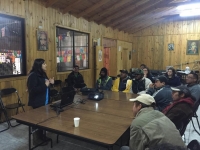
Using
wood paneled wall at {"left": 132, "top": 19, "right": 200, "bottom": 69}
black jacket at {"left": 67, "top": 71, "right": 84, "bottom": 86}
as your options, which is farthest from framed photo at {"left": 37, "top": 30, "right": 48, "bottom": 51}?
wood paneled wall at {"left": 132, "top": 19, "right": 200, "bottom": 69}

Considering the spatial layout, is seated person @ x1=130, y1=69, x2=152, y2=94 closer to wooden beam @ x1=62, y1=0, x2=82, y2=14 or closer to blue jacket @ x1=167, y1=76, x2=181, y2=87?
blue jacket @ x1=167, y1=76, x2=181, y2=87

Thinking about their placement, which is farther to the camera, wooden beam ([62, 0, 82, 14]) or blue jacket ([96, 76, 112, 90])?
wooden beam ([62, 0, 82, 14])

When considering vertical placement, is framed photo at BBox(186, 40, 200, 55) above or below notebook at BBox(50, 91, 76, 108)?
above

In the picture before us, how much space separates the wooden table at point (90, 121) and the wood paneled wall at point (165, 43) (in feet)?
24.7

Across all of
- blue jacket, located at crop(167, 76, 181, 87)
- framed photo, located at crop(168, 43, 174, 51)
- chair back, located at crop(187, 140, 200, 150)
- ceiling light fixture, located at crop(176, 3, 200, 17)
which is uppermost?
ceiling light fixture, located at crop(176, 3, 200, 17)

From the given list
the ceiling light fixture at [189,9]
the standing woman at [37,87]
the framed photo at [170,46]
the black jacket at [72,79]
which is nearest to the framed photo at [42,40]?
the black jacket at [72,79]

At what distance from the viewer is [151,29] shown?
960 centimetres

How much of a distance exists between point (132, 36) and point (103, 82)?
258 inches

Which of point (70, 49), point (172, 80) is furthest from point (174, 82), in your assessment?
point (70, 49)

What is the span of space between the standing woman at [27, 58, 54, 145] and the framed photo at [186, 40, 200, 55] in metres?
8.23

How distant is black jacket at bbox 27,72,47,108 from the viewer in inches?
101

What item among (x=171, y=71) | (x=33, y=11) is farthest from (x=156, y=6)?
(x=33, y=11)

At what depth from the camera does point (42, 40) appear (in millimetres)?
4480

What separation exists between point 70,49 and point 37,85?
3192 mm
